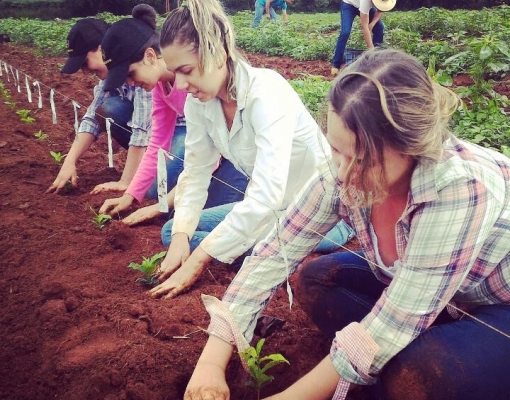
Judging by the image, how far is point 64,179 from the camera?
11.7 feet

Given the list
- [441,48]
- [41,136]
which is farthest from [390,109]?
[441,48]

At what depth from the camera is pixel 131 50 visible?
2857 millimetres

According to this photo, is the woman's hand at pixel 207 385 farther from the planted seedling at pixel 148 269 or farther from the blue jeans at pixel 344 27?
the blue jeans at pixel 344 27

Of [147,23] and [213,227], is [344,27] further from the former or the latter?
[213,227]

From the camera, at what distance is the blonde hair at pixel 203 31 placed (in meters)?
2.14

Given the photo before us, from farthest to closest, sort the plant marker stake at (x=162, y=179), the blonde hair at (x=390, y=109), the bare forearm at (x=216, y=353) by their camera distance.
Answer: the plant marker stake at (x=162, y=179), the bare forearm at (x=216, y=353), the blonde hair at (x=390, y=109)

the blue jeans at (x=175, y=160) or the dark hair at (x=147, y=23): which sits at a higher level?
the dark hair at (x=147, y=23)

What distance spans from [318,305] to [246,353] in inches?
16.1

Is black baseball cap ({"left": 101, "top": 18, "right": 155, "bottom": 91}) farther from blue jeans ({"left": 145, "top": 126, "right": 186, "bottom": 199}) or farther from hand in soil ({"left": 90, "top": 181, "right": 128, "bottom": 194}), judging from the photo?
hand in soil ({"left": 90, "top": 181, "right": 128, "bottom": 194})

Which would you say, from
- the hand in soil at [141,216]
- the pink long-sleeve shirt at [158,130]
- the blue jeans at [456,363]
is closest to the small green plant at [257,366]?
the blue jeans at [456,363]

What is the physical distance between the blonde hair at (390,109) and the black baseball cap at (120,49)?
1.82m

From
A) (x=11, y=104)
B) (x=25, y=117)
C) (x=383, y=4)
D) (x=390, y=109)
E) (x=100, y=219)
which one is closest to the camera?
(x=390, y=109)

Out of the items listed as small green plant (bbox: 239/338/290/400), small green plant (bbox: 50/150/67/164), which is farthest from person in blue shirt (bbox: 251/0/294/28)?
small green plant (bbox: 239/338/290/400)

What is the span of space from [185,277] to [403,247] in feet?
3.50
